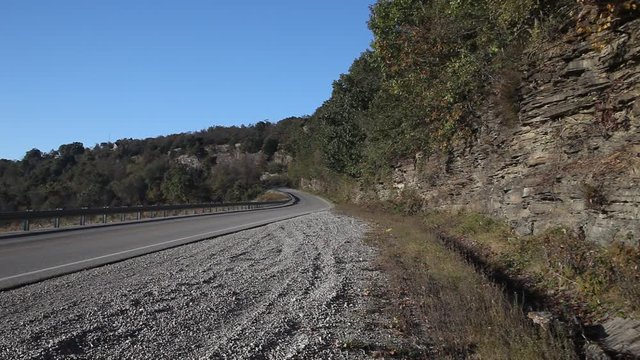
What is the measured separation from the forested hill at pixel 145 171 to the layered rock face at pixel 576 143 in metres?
46.8

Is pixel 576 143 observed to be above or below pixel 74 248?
above

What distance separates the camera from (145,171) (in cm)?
9281

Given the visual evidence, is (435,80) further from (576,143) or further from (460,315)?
(460,315)

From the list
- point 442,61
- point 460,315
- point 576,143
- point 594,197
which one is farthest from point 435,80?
point 460,315

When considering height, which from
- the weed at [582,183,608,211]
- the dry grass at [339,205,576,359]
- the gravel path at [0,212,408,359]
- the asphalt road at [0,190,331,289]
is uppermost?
the weed at [582,183,608,211]

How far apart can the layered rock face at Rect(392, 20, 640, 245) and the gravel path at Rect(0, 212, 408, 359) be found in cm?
386

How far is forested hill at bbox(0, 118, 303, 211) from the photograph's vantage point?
209 feet

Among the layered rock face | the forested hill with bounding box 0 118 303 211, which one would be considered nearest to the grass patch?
the layered rock face

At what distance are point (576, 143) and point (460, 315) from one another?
19.6ft

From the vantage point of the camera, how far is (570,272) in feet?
27.5

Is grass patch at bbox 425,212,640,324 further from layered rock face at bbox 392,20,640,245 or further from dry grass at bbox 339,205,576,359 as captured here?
dry grass at bbox 339,205,576,359

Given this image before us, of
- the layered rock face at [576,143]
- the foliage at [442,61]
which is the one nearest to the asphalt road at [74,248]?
the foliage at [442,61]

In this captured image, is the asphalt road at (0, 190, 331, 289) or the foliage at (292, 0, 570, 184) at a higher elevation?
the foliage at (292, 0, 570, 184)

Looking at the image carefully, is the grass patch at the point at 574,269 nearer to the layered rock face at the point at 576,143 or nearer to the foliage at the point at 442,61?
the layered rock face at the point at 576,143
